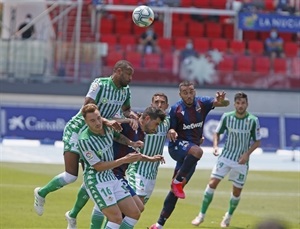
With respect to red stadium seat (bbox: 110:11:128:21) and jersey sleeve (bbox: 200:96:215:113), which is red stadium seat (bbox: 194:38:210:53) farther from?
jersey sleeve (bbox: 200:96:215:113)

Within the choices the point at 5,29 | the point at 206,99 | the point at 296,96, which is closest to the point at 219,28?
the point at 296,96

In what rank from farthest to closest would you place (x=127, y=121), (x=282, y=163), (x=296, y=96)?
(x=296, y=96), (x=282, y=163), (x=127, y=121)

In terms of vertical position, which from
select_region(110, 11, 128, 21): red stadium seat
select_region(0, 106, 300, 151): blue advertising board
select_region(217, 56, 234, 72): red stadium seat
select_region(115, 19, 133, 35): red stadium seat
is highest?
select_region(110, 11, 128, 21): red stadium seat

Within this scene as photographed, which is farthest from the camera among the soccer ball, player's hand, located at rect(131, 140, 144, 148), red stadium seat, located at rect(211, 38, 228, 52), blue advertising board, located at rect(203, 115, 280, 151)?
red stadium seat, located at rect(211, 38, 228, 52)

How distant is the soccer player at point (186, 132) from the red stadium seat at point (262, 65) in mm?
18337

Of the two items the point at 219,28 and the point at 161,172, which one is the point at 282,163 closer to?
the point at 161,172

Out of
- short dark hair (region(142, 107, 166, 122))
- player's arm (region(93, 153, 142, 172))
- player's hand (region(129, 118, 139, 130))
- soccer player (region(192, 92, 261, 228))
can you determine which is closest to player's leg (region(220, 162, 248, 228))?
soccer player (region(192, 92, 261, 228))

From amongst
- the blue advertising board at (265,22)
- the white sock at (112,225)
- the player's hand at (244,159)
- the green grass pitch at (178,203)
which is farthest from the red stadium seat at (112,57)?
the white sock at (112,225)

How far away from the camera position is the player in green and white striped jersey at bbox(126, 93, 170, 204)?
1202 centimetres

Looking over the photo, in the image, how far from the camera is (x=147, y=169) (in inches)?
477

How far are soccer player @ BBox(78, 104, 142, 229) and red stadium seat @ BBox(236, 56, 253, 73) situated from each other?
21.3 meters

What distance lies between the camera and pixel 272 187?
21.0 meters

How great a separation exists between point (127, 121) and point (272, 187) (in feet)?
34.1

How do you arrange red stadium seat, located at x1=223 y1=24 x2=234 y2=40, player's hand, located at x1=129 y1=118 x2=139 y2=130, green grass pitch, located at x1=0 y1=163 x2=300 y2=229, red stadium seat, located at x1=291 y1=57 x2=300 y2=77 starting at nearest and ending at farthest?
1. player's hand, located at x1=129 y1=118 x2=139 y2=130
2. green grass pitch, located at x1=0 y1=163 x2=300 y2=229
3. red stadium seat, located at x1=291 y1=57 x2=300 y2=77
4. red stadium seat, located at x1=223 y1=24 x2=234 y2=40
